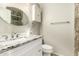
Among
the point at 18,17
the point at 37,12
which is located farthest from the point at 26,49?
the point at 18,17

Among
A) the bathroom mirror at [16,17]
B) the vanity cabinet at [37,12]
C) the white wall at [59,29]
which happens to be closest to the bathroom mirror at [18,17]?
the bathroom mirror at [16,17]

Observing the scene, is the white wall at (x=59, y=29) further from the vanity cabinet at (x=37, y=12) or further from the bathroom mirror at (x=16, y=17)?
the bathroom mirror at (x=16, y=17)

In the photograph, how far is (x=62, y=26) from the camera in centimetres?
155

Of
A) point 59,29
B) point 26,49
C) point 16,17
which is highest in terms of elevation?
point 16,17

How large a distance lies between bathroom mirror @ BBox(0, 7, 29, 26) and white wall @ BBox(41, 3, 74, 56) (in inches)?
18.6

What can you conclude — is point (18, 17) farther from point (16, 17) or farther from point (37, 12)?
point (37, 12)

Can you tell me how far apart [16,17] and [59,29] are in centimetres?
73

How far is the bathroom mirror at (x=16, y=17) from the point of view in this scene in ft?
4.86

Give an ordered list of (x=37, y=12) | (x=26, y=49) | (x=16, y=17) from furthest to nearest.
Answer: (x=16, y=17)
(x=37, y=12)
(x=26, y=49)

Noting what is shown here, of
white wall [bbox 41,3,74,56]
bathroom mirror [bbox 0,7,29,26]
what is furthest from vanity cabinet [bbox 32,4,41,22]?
bathroom mirror [bbox 0,7,29,26]

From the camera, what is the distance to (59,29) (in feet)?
4.92

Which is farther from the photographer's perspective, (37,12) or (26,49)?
(37,12)

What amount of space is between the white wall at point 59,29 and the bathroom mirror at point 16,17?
472mm

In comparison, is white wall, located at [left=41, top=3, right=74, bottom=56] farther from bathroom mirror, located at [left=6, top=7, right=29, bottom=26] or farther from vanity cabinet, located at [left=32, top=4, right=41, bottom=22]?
bathroom mirror, located at [left=6, top=7, right=29, bottom=26]
